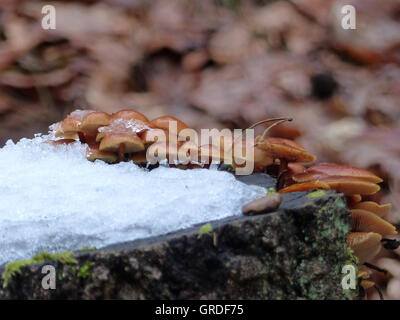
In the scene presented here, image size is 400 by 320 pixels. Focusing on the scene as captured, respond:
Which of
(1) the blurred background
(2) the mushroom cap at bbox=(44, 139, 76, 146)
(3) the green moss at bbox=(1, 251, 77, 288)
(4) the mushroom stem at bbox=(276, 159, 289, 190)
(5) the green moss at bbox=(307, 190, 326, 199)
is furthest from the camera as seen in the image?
(1) the blurred background

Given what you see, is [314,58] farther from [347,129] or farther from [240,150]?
[240,150]

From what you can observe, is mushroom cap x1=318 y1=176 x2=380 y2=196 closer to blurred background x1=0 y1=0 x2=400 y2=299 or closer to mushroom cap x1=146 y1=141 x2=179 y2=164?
mushroom cap x1=146 y1=141 x2=179 y2=164

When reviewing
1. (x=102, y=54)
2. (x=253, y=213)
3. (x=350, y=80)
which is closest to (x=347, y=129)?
(x=350, y=80)

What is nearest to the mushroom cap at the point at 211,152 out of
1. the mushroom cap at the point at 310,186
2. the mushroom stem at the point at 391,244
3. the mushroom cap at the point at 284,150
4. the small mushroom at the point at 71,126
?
the mushroom cap at the point at 284,150

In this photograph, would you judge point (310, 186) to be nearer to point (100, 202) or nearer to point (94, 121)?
point (100, 202)

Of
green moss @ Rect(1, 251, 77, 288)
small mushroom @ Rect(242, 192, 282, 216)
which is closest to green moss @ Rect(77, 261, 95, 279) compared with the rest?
green moss @ Rect(1, 251, 77, 288)

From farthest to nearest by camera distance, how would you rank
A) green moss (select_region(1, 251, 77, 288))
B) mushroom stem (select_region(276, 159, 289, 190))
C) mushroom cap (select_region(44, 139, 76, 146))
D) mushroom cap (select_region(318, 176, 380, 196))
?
mushroom cap (select_region(44, 139, 76, 146)), mushroom stem (select_region(276, 159, 289, 190)), mushroom cap (select_region(318, 176, 380, 196)), green moss (select_region(1, 251, 77, 288))
